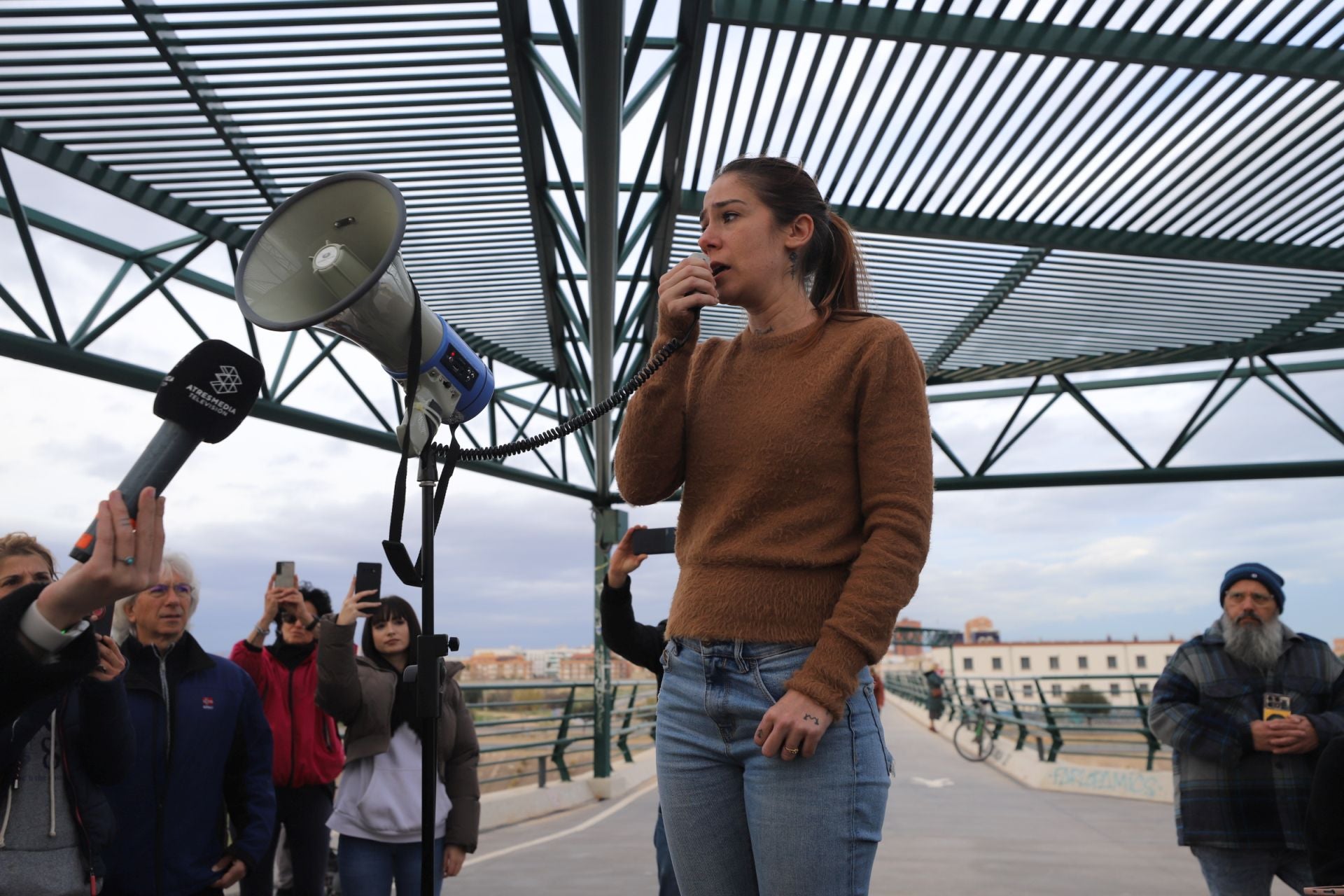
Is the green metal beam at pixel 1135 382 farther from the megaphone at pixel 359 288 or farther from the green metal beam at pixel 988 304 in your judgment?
the megaphone at pixel 359 288

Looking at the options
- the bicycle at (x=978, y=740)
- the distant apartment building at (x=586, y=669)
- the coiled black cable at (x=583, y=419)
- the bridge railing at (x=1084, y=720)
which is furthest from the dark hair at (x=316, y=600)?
the bicycle at (x=978, y=740)

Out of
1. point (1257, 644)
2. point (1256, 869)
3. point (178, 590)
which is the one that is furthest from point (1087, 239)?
point (178, 590)

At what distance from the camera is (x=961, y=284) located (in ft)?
28.9

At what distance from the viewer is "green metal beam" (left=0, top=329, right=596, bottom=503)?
6.44 metres

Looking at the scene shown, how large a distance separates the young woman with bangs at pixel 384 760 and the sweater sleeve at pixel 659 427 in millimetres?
2211

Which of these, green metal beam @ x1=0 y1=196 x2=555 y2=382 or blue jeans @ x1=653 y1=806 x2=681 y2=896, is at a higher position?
green metal beam @ x1=0 y1=196 x2=555 y2=382

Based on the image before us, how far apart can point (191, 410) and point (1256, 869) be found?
4.31m

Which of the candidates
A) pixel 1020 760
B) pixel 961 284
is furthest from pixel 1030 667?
pixel 961 284

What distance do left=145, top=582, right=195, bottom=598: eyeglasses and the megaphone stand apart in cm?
209

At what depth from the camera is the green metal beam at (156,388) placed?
6.44 m

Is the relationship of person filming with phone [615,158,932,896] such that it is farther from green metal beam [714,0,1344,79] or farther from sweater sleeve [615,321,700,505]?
green metal beam [714,0,1344,79]

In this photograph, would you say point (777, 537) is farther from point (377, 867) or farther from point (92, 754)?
point (377, 867)

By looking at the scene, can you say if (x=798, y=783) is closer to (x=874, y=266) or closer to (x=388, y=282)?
(x=388, y=282)

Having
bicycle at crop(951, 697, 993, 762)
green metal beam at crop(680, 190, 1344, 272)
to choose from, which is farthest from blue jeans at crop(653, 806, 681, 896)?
bicycle at crop(951, 697, 993, 762)
